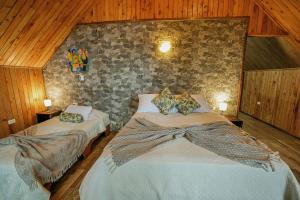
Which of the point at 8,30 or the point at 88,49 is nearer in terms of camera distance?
the point at 8,30

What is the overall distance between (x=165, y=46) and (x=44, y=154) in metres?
2.67

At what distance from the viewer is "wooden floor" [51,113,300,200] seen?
74.2 inches

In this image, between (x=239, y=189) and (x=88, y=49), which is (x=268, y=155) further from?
(x=88, y=49)

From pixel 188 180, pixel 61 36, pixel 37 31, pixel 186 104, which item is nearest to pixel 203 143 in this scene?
pixel 188 180

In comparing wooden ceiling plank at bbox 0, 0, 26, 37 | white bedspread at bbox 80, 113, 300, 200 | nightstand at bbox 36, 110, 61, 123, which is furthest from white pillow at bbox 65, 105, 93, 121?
white bedspread at bbox 80, 113, 300, 200

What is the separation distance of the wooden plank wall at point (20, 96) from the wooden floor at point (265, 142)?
1.67 meters

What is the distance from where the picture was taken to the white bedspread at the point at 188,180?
1.27 meters

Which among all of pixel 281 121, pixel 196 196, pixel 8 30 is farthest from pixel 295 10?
pixel 8 30

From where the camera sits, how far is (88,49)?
3502 mm

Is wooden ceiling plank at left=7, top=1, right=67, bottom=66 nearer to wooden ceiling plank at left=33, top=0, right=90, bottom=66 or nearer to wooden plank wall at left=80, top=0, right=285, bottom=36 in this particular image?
wooden ceiling plank at left=33, top=0, right=90, bottom=66

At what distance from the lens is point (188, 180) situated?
51.5 inches

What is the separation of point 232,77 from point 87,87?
312 centimetres

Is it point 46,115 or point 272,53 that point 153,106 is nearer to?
point 46,115

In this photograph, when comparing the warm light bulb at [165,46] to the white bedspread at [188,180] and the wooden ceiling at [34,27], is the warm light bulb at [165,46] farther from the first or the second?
the white bedspread at [188,180]
